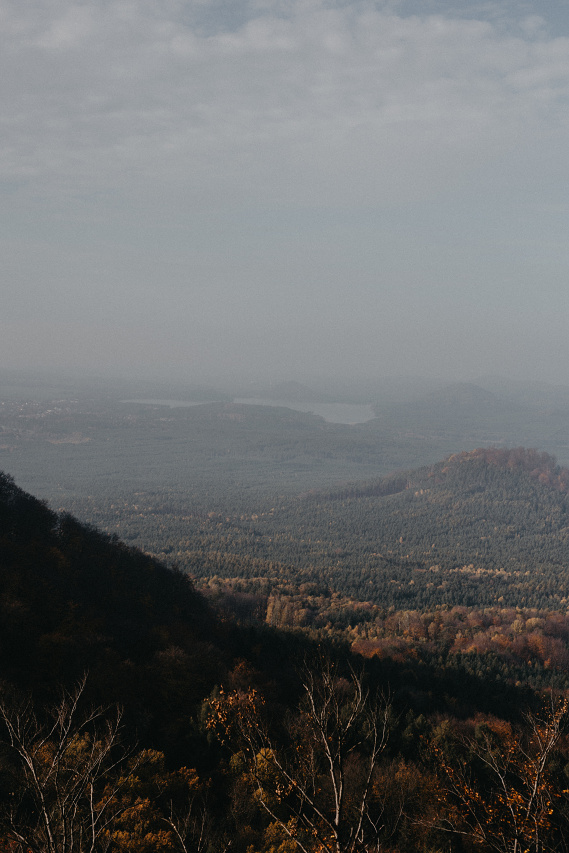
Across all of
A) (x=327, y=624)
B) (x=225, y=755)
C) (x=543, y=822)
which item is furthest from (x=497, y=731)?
(x=327, y=624)

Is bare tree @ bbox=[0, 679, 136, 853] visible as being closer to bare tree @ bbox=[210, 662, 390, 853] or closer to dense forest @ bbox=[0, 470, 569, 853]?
dense forest @ bbox=[0, 470, 569, 853]

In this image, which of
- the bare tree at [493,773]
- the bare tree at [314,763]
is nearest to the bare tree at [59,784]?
the bare tree at [314,763]

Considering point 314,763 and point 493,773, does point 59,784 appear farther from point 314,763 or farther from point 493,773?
point 493,773

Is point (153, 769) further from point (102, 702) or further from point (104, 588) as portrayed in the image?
point (104, 588)

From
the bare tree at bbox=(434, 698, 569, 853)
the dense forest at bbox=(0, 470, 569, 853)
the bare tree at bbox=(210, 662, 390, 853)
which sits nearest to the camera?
the bare tree at bbox=(210, 662, 390, 853)

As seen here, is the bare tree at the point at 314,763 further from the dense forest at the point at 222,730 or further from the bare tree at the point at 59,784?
the bare tree at the point at 59,784

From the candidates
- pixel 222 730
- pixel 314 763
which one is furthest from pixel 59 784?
pixel 222 730

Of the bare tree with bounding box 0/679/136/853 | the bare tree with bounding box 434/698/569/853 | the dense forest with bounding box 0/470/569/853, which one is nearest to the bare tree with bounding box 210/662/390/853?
the dense forest with bounding box 0/470/569/853
